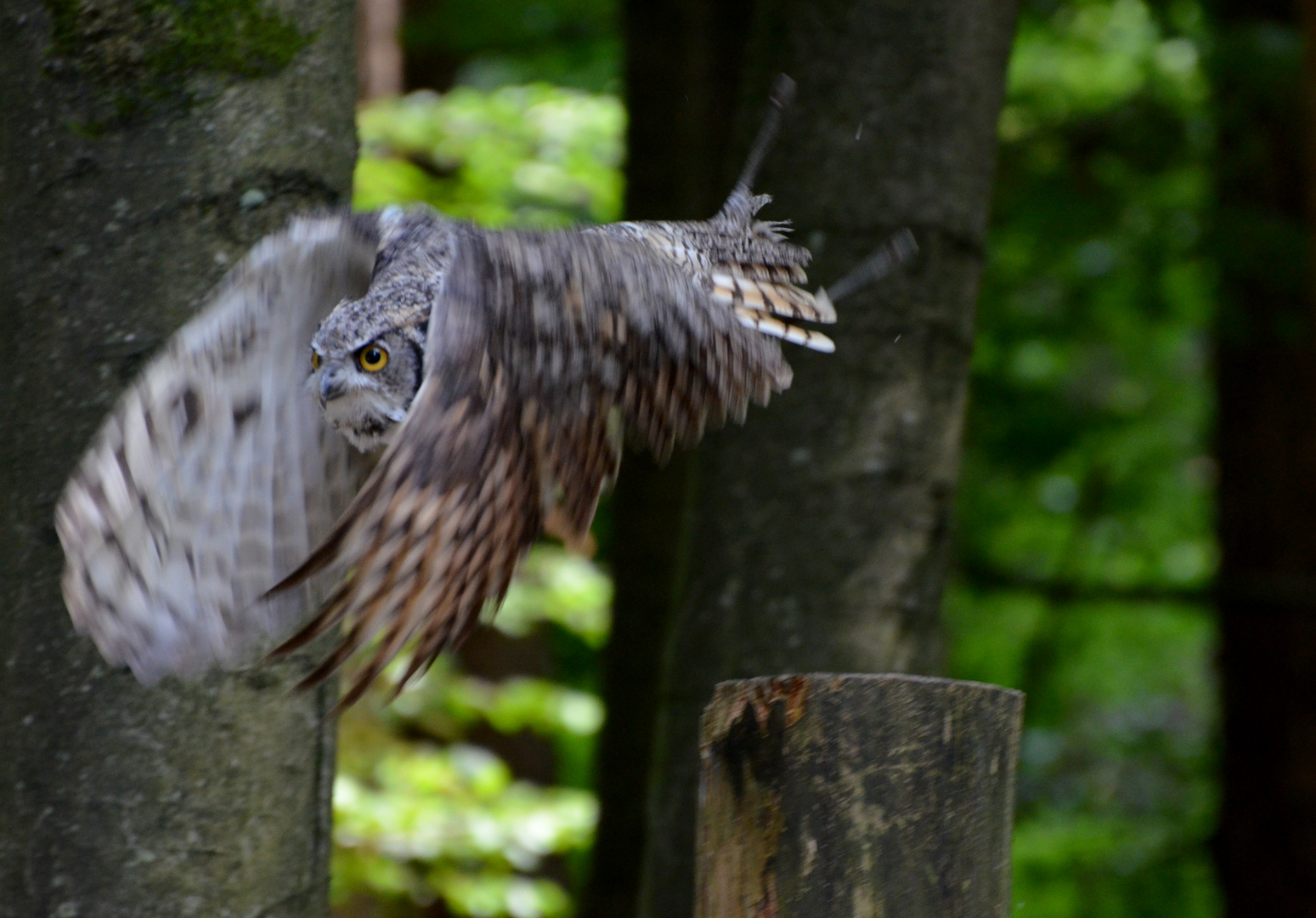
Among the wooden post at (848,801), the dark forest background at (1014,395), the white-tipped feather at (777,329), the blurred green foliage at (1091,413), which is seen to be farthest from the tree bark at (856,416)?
the dark forest background at (1014,395)

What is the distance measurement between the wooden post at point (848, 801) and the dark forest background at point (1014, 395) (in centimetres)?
254

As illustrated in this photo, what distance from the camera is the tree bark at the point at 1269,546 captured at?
554 centimetres

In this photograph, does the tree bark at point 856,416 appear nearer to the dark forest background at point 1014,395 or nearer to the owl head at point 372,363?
the owl head at point 372,363

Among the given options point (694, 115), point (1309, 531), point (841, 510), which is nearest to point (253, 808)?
point (841, 510)

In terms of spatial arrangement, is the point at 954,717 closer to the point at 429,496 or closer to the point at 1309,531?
the point at 429,496

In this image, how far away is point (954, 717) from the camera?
66.3 inches

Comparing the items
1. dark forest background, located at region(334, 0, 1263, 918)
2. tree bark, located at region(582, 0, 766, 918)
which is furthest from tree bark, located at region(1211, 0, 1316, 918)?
tree bark, located at region(582, 0, 766, 918)

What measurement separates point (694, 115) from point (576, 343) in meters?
3.22

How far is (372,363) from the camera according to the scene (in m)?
2.26

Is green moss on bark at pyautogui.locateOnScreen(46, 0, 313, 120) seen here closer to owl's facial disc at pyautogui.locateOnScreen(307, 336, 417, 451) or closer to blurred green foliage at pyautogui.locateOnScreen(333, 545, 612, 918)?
owl's facial disc at pyautogui.locateOnScreen(307, 336, 417, 451)

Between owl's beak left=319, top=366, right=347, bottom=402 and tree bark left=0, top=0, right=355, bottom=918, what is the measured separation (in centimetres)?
26

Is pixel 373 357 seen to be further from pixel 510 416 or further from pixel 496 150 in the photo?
pixel 496 150

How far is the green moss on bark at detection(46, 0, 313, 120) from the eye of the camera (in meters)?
2.29

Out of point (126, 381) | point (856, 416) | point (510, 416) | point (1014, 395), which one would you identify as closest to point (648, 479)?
point (1014, 395)
